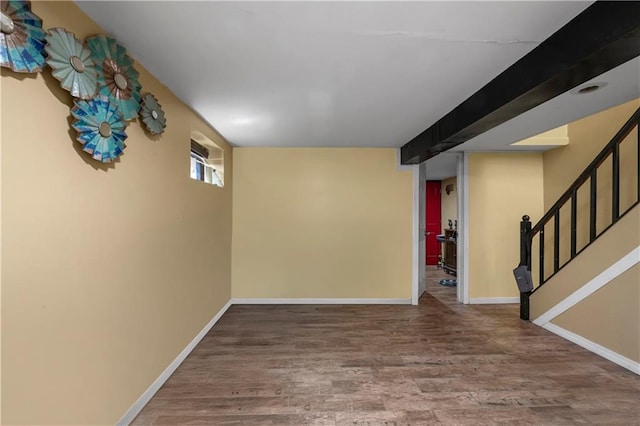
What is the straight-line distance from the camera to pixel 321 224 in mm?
4078

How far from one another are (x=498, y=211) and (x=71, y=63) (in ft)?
15.6

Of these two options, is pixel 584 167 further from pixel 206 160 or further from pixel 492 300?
pixel 206 160

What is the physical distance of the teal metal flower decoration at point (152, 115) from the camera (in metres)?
1.78

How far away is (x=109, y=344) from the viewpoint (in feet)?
5.04

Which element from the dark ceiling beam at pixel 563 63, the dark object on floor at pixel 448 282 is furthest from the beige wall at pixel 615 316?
the dark object on floor at pixel 448 282

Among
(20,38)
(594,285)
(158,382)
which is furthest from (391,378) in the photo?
(20,38)

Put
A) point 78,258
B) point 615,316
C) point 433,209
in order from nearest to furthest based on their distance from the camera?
point 78,258 → point 615,316 → point 433,209

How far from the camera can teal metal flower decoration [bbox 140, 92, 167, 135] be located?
178 cm

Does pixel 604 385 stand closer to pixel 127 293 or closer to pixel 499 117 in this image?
pixel 499 117

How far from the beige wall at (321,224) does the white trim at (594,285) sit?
1609 millimetres

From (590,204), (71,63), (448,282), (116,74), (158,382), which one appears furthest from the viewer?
(448,282)

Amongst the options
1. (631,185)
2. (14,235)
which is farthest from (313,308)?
(631,185)

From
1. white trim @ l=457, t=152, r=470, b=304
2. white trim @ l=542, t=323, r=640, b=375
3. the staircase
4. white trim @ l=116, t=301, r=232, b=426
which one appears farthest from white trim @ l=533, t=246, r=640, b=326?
white trim @ l=116, t=301, r=232, b=426

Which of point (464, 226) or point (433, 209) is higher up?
point (433, 209)
